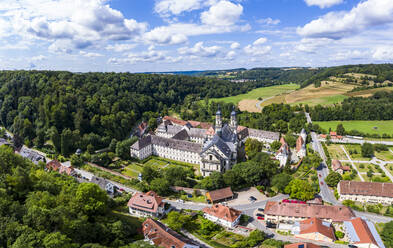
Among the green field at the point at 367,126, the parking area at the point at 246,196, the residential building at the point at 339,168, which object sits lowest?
the parking area at the point at 246,196

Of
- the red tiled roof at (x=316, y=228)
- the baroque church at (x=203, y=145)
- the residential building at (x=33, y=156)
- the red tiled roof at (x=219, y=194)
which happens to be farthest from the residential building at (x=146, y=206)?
the residential building at (x=33, y=156)

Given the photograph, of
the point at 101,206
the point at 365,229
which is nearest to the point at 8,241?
the point at 101,206

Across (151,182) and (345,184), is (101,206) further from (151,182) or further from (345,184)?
(345,184)

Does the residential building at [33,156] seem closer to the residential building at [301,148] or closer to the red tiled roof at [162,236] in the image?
the red tiled roof at [162,236]

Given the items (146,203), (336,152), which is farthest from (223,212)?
Answer: (336,152)

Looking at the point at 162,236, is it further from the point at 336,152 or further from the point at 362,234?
the point at 336,152

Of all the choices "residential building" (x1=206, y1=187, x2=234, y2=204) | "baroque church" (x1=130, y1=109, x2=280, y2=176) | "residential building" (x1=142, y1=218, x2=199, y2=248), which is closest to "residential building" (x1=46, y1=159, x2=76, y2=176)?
"baroque church" (x1=130, y1=109, x2=280, y2=176)
